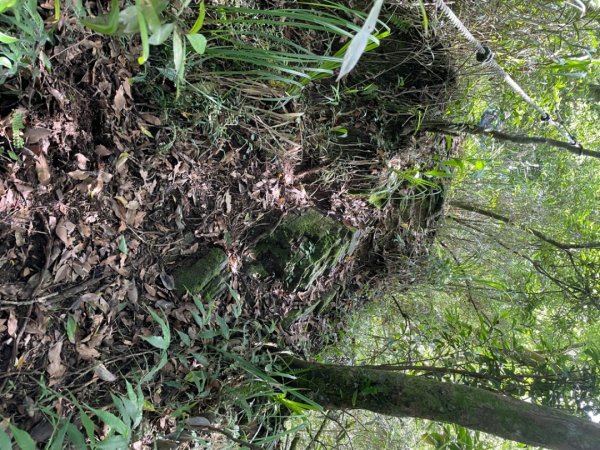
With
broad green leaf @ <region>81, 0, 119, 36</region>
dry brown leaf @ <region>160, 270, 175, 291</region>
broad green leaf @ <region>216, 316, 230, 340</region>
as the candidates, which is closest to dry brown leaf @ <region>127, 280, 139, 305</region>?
dry brown leaf @ <region>160, 270, 175, 291</region>

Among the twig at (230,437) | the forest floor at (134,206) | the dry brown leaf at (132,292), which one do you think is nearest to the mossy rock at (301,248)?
the forest floor at (134,206)

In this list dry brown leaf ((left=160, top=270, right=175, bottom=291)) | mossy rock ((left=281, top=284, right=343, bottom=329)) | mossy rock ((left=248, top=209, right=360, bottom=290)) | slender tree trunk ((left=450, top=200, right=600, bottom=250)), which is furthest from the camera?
slender tree trunk ((left=450, top=200, right=600, bottom=250))

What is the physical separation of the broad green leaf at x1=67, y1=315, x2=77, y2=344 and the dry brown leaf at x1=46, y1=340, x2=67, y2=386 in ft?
0.11

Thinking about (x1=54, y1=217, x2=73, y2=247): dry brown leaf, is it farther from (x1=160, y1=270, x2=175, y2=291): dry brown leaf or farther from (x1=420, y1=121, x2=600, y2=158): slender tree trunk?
(x1=420, y1=121, x2=600, y2=158): slender tree trunk

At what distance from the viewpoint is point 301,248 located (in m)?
2.19

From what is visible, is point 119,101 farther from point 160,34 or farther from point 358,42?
point 358,42

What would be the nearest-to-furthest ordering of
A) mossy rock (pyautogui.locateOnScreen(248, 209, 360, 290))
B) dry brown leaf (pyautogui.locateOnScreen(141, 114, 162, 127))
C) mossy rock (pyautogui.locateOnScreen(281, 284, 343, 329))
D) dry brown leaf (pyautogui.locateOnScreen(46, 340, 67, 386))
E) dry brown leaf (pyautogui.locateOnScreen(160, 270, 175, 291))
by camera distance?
dry brown leaf (pyautogui.locateOnScreen(46, 340, 67, 386)), dry brown leaf (pyautogui.locateOnScreen(141, 114, 162, 127)), dry brown leaf (pyautogui.locateOnScreen(160, 270, 175, 291)), mossy rock (pyautogui.locateOnScreen(248, 209, 360, 290)), mossy rock (pyautogui.locateOnScreen(281, 284, 343, 329))

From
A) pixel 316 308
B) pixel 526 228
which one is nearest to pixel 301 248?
pixel 316 308

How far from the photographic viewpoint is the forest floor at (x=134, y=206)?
137 cm

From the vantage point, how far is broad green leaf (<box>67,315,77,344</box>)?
1.46 metres

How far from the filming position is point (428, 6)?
7.23 ft

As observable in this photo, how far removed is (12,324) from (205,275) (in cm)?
70

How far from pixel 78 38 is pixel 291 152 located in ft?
3.28

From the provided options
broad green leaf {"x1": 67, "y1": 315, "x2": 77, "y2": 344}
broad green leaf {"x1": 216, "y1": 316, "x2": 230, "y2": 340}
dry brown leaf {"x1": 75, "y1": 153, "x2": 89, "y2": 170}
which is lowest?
broad green leaf {"x1": 216, "y1": 316, "x2": 230, "y2": 340}
